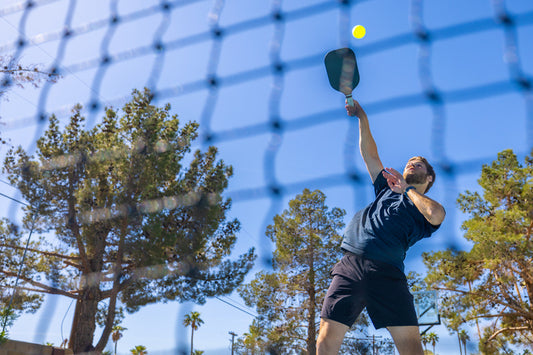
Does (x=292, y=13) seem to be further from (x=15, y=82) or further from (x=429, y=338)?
(x=429, y=338)

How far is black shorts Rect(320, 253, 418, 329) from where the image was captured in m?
1.71

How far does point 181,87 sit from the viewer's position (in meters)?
4.19

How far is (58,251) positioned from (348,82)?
14.1m

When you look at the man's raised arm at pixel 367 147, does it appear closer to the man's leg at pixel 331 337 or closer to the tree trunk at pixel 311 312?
the man's leg at pixel 331 337

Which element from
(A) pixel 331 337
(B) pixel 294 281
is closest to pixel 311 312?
(B) pixel 294 281

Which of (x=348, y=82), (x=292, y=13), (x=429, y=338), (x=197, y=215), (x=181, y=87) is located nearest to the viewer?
(x=348, y=82)

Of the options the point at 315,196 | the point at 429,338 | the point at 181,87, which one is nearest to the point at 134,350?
the point at 315,196

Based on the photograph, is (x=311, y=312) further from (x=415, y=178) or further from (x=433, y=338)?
(x=433, y=338)

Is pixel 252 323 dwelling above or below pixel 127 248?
below

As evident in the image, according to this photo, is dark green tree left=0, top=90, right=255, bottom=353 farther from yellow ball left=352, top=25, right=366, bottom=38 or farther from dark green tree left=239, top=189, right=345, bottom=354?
yellow ball left=352, top=25, right=366, bottom=38

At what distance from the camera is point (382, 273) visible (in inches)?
69.0

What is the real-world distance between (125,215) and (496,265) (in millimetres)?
9568

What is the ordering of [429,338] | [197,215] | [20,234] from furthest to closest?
1. [429,338]
2. [20,234]
3. [197,215]

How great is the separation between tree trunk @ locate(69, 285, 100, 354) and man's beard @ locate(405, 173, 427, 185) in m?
12.1
